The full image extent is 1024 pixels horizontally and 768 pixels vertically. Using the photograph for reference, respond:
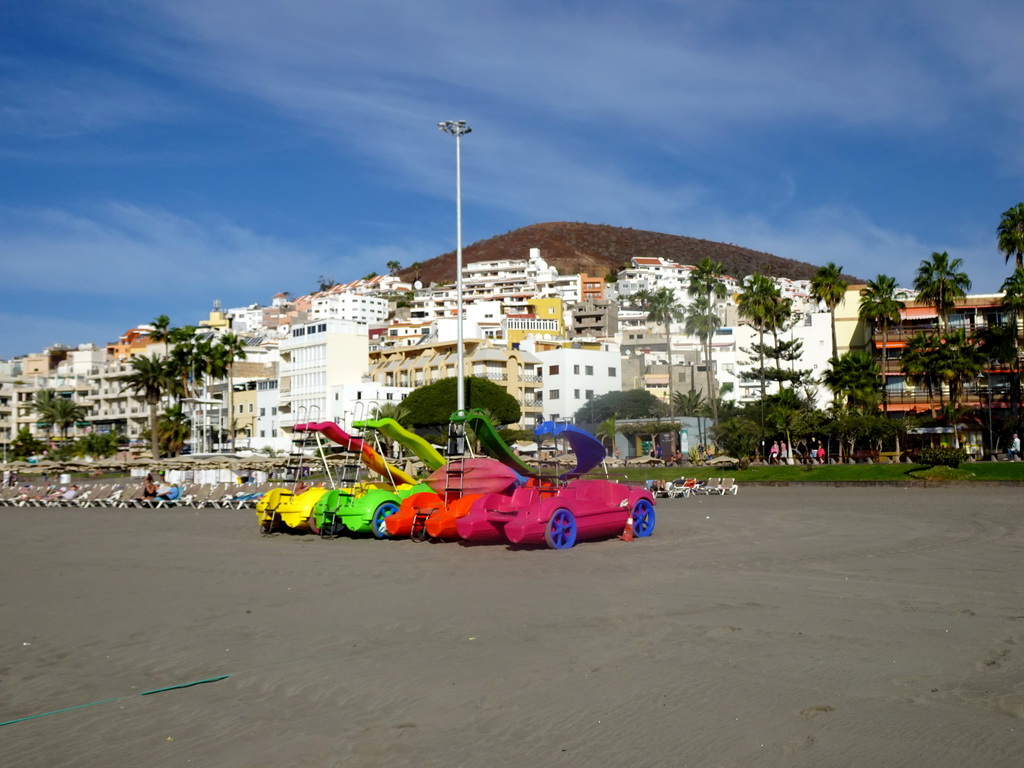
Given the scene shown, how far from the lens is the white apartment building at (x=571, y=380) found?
289 feet

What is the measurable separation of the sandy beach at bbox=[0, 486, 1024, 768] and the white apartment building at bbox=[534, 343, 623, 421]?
71750 mm

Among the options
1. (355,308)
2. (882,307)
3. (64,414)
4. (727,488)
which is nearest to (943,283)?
(882,307)

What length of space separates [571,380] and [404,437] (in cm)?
6673

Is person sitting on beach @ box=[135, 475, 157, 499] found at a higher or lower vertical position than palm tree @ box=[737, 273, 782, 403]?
lower

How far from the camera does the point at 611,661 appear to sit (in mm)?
7863

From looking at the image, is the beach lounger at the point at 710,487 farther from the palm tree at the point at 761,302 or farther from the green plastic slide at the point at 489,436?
the palm tree at the point at 761,302

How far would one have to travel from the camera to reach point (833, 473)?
139 ft

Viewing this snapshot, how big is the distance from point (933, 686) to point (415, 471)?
3761 cm

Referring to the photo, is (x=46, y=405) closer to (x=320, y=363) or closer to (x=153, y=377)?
(x=153, y=377)

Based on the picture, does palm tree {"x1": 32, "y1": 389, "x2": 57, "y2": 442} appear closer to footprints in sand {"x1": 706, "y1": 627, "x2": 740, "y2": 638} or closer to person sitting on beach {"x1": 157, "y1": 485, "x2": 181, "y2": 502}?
person sitting on beach {"x1": 157, "y1": 485, "x2": 181, "y2": 502}

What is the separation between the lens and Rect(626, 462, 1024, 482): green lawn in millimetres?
37925

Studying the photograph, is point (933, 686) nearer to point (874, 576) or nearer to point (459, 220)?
point (874, 576)

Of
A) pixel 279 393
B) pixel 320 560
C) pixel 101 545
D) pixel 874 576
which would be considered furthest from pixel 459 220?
pixel 279 393

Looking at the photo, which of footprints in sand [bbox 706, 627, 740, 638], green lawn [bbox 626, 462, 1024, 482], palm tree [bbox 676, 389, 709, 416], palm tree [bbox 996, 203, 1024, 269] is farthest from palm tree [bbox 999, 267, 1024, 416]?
footprints in sand [bbox 706, 627, 740, 638]
